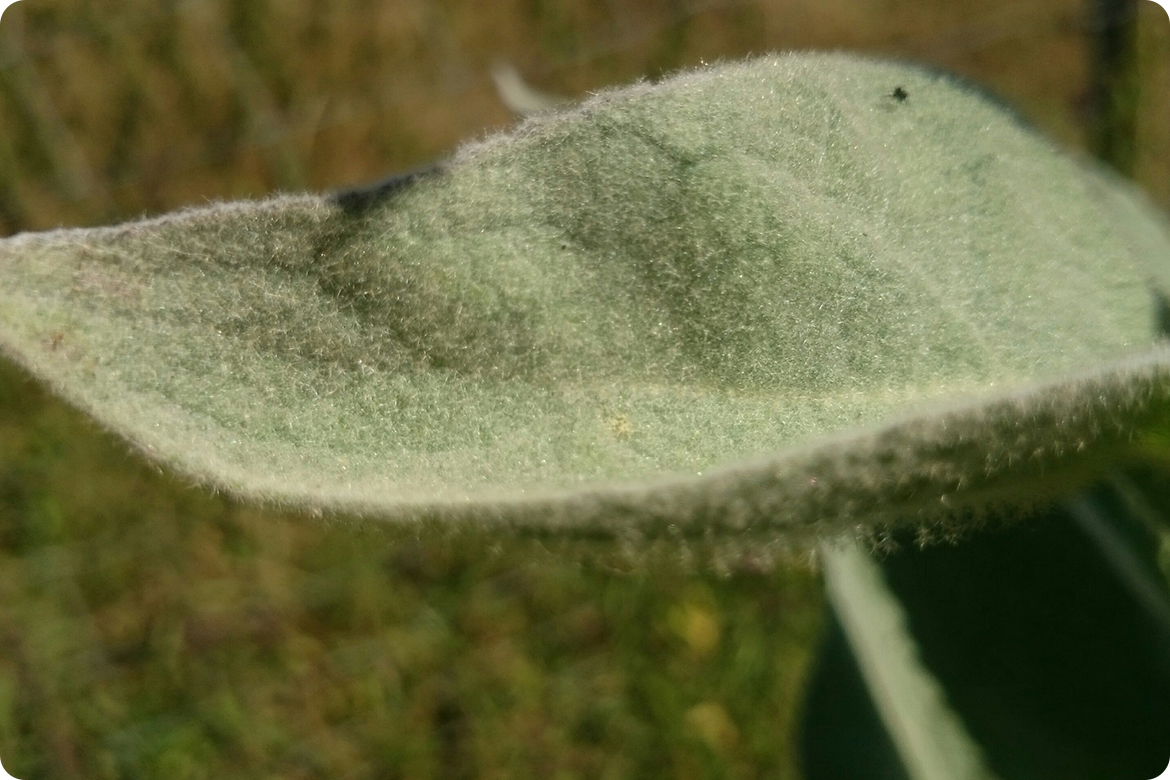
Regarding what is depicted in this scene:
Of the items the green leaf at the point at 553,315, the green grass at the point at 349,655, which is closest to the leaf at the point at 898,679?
the green leaf at the point at 553,315

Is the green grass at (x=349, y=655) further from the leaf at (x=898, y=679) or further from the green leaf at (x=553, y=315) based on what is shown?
the green leaf at (x=553, y=315)

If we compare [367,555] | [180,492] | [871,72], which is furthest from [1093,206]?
[180,492]

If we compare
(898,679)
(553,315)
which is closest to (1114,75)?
(898,679)

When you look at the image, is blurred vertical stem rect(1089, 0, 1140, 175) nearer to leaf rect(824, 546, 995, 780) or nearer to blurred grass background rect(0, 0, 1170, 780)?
blurred grass background rect(0, 0, 1170, 780)

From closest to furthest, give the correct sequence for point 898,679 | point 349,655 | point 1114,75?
point 898,679
point 349,655
point 1114,75

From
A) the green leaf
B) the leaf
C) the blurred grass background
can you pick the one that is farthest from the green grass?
the green leaf

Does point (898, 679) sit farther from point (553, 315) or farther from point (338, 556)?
point (338, 556)

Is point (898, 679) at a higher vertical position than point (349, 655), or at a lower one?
higher
